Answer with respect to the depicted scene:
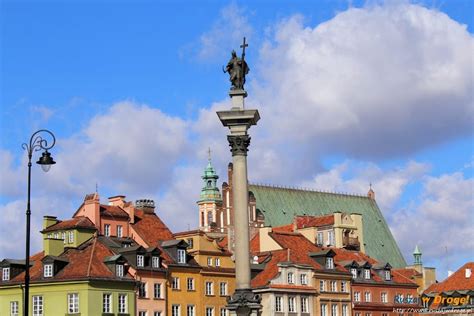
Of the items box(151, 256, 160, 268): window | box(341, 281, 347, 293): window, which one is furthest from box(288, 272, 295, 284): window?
box(151, 256, 160, 268): window

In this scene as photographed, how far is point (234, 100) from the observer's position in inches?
1515

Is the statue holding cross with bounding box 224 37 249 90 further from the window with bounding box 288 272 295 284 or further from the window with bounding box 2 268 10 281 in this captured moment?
the window with bounding box 288 272 295 284

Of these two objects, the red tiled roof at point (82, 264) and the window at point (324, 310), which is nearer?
the red tiled roof at point (82, 264)

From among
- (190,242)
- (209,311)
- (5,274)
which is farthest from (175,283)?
(5,274)

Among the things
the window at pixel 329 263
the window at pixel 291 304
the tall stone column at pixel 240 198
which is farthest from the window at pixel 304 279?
the tall stone column at pixel 240 198

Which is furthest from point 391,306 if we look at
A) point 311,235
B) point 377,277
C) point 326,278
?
point 311,235

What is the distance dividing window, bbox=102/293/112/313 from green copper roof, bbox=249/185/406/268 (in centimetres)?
5452

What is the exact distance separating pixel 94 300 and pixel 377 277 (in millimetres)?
32916

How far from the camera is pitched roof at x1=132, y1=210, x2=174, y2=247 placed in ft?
278

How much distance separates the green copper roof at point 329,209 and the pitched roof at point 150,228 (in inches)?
1530

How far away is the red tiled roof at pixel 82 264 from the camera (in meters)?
72.4

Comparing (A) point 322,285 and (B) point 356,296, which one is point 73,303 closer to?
(A) point 322,285

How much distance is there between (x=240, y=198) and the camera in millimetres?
37562

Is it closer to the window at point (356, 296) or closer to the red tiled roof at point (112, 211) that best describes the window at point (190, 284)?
the red tiled roof at point (112, 211)
